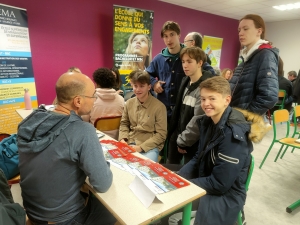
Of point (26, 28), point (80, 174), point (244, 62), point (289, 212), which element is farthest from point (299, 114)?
point (26, 28)

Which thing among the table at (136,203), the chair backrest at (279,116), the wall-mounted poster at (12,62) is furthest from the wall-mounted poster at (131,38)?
the table at (136,203)

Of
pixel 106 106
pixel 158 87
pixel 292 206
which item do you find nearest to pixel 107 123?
pixel 106 106

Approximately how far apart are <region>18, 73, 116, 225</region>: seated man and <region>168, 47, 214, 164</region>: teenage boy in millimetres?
979

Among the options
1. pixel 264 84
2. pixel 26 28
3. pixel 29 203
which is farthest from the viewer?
pixel 26 28

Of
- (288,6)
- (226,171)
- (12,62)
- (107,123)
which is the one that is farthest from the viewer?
(288,6)

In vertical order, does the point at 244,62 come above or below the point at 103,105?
above

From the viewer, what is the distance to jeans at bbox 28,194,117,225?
1059 millimetres

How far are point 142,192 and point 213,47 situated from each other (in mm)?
5802

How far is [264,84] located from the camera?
1.54 metres

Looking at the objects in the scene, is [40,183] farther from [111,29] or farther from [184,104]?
[111,29]

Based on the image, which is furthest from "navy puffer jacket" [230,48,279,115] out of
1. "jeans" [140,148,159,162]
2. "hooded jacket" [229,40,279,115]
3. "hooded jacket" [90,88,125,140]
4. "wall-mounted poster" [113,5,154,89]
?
"wall-mounted poster" [113,5,154,89]

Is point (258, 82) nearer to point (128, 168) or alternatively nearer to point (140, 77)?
point (140, 77)

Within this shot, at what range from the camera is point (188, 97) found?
5.90 feet

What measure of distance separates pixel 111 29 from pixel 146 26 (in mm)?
701
